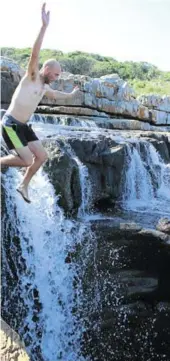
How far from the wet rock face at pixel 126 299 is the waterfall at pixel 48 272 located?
25cm

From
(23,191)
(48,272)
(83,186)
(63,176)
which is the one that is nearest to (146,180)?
(83,186)

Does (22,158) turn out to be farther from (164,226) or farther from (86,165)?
(86,165)

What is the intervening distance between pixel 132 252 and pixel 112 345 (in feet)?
4.71

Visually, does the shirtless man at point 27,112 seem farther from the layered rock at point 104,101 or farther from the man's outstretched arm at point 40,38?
the layered rock at point 104,101

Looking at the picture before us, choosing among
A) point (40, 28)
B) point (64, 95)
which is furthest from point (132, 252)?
point (40, 28)

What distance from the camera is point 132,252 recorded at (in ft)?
21.7

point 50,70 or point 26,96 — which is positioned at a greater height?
point 50,70

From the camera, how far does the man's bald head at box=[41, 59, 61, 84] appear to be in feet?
11.5

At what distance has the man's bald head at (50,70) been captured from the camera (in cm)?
351

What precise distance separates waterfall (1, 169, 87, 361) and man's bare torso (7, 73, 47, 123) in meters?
2.71

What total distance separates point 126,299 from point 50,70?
408 cm

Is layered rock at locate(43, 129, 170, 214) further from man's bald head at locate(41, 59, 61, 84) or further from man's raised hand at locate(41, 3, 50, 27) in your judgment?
man's raised hand at locate(41, 3, 50, 27)

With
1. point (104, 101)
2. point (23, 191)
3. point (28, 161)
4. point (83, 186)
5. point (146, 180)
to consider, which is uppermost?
point (28, 161)

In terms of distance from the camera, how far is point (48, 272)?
6.39m
